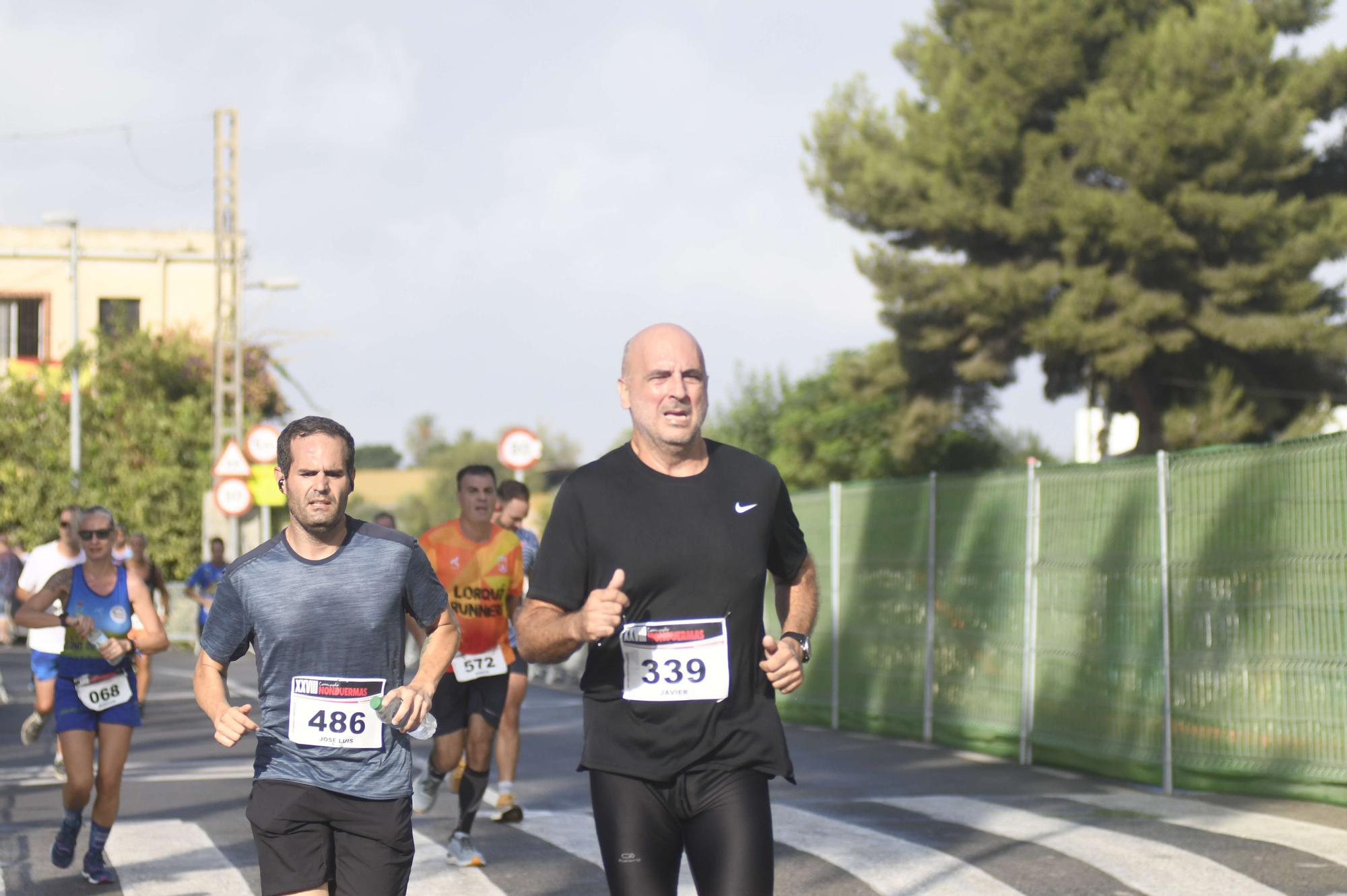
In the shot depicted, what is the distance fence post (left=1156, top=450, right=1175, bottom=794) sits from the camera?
11.9 m

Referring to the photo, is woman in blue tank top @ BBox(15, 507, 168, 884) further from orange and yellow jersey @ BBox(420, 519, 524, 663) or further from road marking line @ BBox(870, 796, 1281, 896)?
road marking line @ BBox(870, 796, 1281, 896)

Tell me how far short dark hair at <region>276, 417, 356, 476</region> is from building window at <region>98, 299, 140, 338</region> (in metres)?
41.9

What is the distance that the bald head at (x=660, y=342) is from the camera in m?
4.86

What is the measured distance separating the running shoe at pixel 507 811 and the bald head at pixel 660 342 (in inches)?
234

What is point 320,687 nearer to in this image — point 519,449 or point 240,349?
point 519,449

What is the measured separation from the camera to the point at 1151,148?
1265 inches

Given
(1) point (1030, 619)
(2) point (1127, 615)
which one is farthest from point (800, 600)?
(1) point (1030, 619)

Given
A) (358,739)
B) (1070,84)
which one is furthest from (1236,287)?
(358,739)

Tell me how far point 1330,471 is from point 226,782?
7.36 m

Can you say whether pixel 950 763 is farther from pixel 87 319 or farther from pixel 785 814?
pixel 87 319

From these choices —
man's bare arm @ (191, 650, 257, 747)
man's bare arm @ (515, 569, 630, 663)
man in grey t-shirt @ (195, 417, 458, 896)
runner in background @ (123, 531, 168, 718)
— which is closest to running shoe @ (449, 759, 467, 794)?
runner in background @ (123, 531, 168, 718)

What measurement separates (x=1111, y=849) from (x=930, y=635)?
6.80 m

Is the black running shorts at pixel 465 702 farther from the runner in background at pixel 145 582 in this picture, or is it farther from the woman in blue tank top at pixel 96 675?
the runner in background at pixel 145 582

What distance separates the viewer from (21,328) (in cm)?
5106
